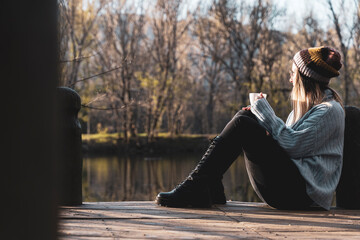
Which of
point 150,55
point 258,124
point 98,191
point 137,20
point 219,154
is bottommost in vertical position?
point 98,191

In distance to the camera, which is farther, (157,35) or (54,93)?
(157,35)

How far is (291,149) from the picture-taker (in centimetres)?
286

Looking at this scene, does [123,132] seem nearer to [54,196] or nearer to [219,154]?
[219,154]

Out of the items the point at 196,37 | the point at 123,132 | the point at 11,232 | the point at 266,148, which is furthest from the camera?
the point at 196,37

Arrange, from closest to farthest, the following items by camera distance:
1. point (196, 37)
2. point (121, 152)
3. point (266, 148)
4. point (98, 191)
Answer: point (266, 148), point (98, 191), point (121, 152), point (196, 37)

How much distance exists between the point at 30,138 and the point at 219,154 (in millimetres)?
2242

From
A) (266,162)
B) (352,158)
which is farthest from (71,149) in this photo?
(352,158)

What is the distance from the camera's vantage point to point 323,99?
298 centimetres

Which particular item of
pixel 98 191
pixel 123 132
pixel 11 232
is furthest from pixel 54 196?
pixel 123 132

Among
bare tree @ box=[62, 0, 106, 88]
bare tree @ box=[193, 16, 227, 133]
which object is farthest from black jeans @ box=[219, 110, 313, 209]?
bare tree @ box=[193, 16, 227, 133]

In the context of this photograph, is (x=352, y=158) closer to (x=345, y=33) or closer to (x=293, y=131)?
(x=293, y=131)

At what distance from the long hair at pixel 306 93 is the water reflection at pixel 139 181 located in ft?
19.8

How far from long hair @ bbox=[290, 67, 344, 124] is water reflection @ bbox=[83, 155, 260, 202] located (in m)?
6.05

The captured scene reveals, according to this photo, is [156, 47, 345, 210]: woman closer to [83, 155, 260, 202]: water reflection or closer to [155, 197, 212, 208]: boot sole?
[155, 197, 212, 208]: boot sole
